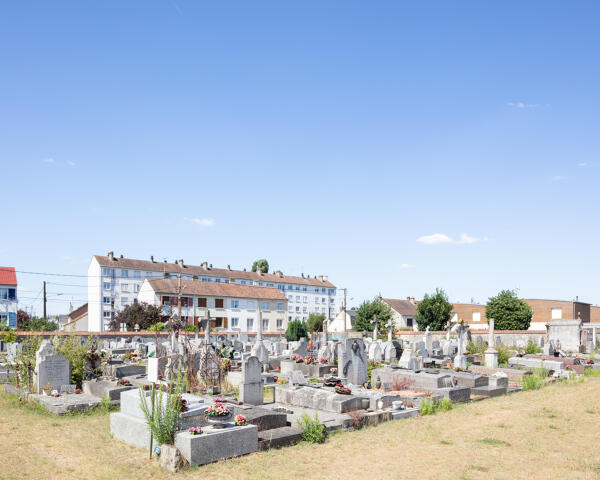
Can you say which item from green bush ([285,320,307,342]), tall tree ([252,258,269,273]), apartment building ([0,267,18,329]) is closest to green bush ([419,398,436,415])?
green bush ([285,320,307,342])

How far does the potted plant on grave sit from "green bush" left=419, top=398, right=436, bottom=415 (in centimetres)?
586

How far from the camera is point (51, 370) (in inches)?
591

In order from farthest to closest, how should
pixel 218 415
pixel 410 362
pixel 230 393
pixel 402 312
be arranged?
pixel 402 312 → pixel 410 362 → pixel 230 393 → pixel 218 415

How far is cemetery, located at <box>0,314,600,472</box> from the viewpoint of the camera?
9.30m

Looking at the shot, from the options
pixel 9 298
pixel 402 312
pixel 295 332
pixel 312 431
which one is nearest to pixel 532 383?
pixel 312 431

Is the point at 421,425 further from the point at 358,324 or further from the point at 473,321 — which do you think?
the point at 473,321

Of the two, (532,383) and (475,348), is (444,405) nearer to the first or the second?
(532,383)

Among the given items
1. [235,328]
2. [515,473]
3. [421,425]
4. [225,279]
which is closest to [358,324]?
[235,328]

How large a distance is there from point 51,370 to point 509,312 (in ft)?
139

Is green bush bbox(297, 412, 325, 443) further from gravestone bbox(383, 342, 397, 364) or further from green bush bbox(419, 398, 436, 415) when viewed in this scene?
gravestone bbox(383, 342, 397, 364)

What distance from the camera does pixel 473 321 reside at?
70.2 m

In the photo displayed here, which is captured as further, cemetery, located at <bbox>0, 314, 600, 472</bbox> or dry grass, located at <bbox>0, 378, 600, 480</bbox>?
cemetery, located at <bbox>0, 314, 600, 472</bbox>

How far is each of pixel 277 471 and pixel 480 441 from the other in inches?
173

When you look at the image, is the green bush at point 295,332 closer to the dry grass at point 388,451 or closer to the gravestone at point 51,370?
the gravestone at point 51,370
